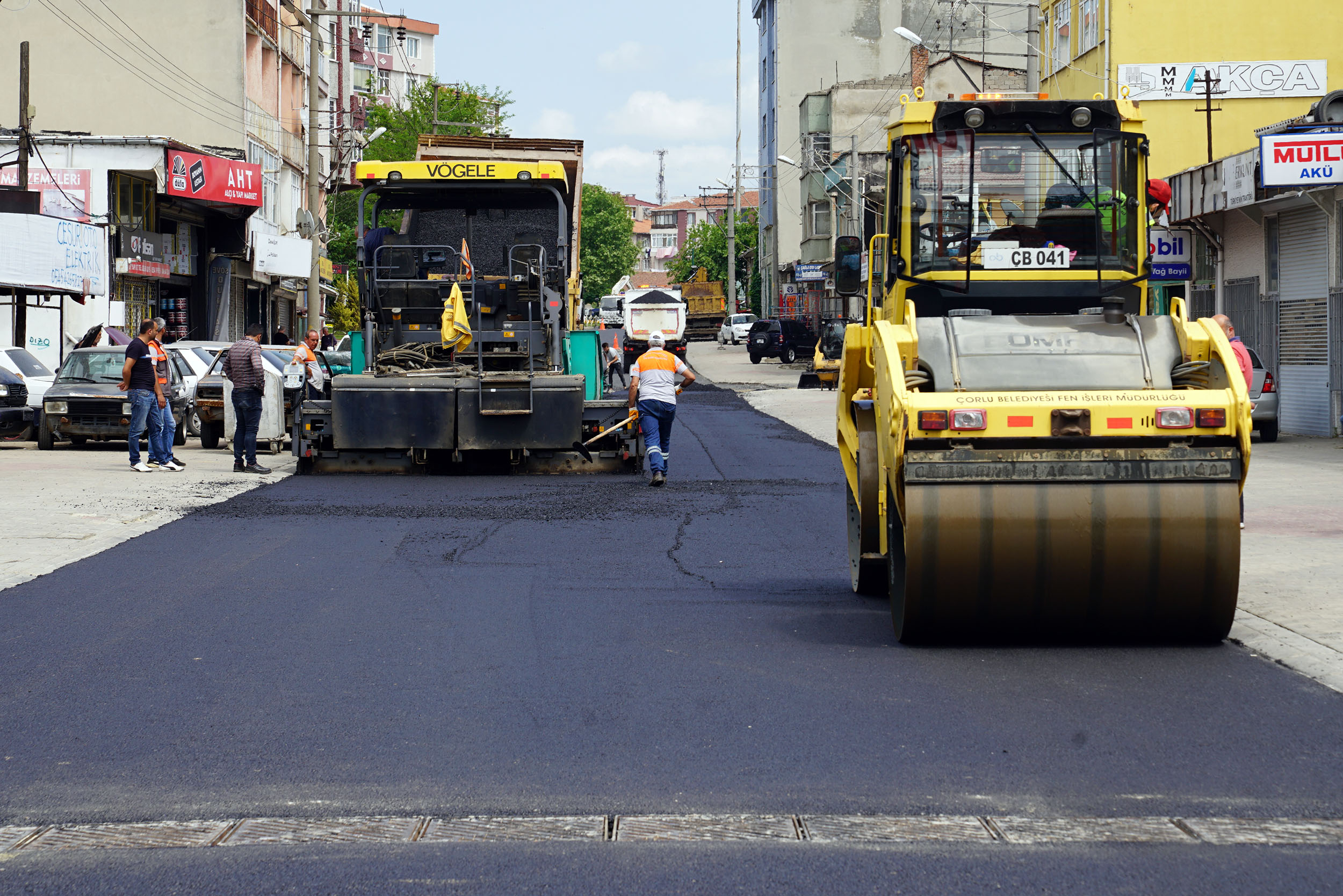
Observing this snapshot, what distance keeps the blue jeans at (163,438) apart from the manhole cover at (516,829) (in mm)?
14852

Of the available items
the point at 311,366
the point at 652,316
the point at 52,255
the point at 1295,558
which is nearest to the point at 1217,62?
the point at 652,316

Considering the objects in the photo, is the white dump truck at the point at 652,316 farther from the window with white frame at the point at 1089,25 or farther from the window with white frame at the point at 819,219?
the window with white frame at the point at 819,219

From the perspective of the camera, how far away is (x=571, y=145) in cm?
2242

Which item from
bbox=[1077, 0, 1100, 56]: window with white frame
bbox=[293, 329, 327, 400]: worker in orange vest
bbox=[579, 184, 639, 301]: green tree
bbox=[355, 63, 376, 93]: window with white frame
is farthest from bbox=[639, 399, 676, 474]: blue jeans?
bbox=[355, 63, 376, 93]: window with white frame

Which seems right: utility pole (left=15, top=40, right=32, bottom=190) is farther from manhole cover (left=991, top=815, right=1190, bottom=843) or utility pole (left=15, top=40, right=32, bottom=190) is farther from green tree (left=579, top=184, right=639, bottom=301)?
green tree (left=579, top=184, right=639, bottom=301)

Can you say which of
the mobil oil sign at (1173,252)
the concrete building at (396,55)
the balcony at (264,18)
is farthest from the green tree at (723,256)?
the mobil oil sign at (1173,252)

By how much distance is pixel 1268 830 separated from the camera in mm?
5004

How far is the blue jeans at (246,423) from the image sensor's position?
18.9 metres

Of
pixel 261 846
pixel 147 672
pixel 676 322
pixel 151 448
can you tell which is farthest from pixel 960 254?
pixel 676 322

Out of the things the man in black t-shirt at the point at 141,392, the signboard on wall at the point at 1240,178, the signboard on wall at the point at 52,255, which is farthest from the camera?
the signboard on wall at the point at 52,255

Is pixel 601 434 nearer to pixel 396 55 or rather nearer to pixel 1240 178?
pixel 1240 178

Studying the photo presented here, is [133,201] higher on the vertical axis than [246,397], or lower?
higher

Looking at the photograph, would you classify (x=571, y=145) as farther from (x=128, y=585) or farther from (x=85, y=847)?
(x=85, y=847)

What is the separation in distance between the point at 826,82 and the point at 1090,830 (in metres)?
81.5
